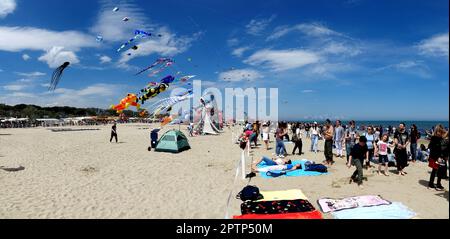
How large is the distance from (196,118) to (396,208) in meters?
28.8

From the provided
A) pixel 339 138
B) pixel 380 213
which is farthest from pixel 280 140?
pixel 380 213

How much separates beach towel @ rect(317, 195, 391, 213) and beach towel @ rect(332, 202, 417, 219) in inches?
5.3

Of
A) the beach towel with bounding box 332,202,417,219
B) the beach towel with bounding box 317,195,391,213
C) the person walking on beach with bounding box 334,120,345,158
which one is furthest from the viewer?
the person walking on beach with bounding box 334,120,345,158

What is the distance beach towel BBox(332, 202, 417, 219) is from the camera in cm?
598

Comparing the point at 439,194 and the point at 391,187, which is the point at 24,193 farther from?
the point at 439,194

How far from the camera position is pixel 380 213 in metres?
6.17

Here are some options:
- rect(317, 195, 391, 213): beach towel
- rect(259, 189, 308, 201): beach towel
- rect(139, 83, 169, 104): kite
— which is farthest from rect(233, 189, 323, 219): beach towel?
rect(139, 83, 169, 104): kite

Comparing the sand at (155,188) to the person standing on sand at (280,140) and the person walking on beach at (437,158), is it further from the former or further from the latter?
the person standing on sand at (280,140)

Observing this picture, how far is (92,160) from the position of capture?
14.1 m

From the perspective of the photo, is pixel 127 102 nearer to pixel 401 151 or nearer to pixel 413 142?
pixel 413 142

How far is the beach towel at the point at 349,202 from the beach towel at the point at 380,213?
0.44ft

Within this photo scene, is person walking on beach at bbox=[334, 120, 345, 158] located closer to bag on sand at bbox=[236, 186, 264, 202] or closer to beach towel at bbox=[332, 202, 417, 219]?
beach towel at bbox=[332, 202, 417, 219]

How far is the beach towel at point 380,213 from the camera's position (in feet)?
19.6

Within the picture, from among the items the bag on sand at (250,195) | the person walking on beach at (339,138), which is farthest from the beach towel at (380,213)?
the person walking on beach at (339,138)
